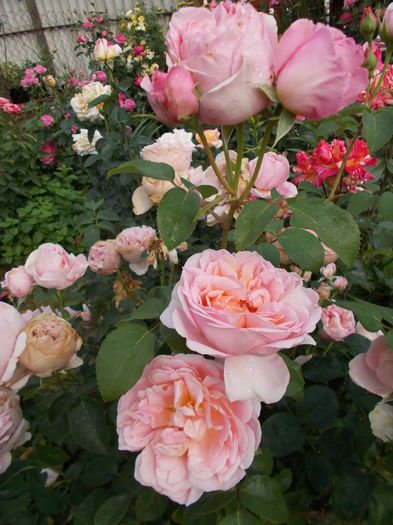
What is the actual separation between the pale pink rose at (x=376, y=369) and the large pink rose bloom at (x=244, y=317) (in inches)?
7.6

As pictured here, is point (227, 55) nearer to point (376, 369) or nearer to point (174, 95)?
point (174, 95)

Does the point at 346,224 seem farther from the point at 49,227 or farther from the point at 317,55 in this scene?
the point at 49,227

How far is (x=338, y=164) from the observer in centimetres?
86

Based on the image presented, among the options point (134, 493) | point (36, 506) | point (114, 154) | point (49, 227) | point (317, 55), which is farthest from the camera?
point (49, 227)

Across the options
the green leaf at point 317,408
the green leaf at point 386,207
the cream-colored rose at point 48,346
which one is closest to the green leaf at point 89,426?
the cream-colored rose at point 48,346

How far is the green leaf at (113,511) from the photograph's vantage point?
57 cm

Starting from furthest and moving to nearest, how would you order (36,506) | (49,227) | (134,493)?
(49,227) → (36,506) → (134,493)

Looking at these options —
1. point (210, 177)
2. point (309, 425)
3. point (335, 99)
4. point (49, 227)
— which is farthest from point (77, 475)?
point (49, 227)

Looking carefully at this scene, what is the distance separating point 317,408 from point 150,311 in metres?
0.35

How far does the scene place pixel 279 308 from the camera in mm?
383

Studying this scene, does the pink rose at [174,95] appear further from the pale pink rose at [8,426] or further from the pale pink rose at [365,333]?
the pale pink rose at [365,333]

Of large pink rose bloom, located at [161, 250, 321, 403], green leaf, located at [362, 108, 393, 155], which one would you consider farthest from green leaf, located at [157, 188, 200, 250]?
green leaf, located at [362, 108, 393, 155]

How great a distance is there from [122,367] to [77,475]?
0.53 meters

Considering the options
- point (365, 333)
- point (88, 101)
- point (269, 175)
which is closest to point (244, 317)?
point (269, 175)
